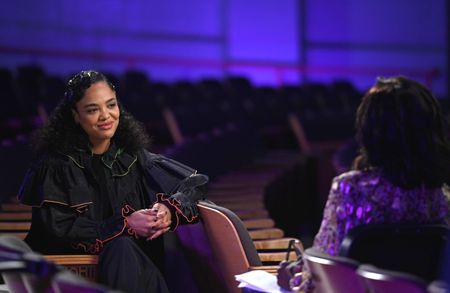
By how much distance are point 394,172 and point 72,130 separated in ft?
4.15

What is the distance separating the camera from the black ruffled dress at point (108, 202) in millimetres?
2865

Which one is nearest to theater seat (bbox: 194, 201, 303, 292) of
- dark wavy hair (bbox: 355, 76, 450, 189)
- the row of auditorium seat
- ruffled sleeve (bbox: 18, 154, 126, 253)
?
ruffled sleeve (bbox: 18, 154, 126, 253)

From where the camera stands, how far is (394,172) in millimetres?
2330

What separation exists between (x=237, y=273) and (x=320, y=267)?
2.79ft

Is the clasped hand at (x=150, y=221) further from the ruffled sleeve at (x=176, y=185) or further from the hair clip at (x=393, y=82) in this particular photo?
the hair clip at (x=393, y=82)

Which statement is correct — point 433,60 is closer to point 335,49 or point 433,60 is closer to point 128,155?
point 335,49

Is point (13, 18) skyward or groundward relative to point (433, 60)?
skyward

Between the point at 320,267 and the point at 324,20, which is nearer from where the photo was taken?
the point at 320,267

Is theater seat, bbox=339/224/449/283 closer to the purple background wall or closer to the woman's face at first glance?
the woman's face

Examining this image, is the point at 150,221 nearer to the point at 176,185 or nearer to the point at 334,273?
the point at 176,185

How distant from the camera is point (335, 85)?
1062 centimetres

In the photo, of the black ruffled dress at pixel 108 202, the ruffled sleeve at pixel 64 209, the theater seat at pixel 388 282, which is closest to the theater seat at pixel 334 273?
the theater seat at pixel 388 282

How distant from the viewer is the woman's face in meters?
3.10

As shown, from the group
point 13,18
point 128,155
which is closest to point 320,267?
point 128,155
